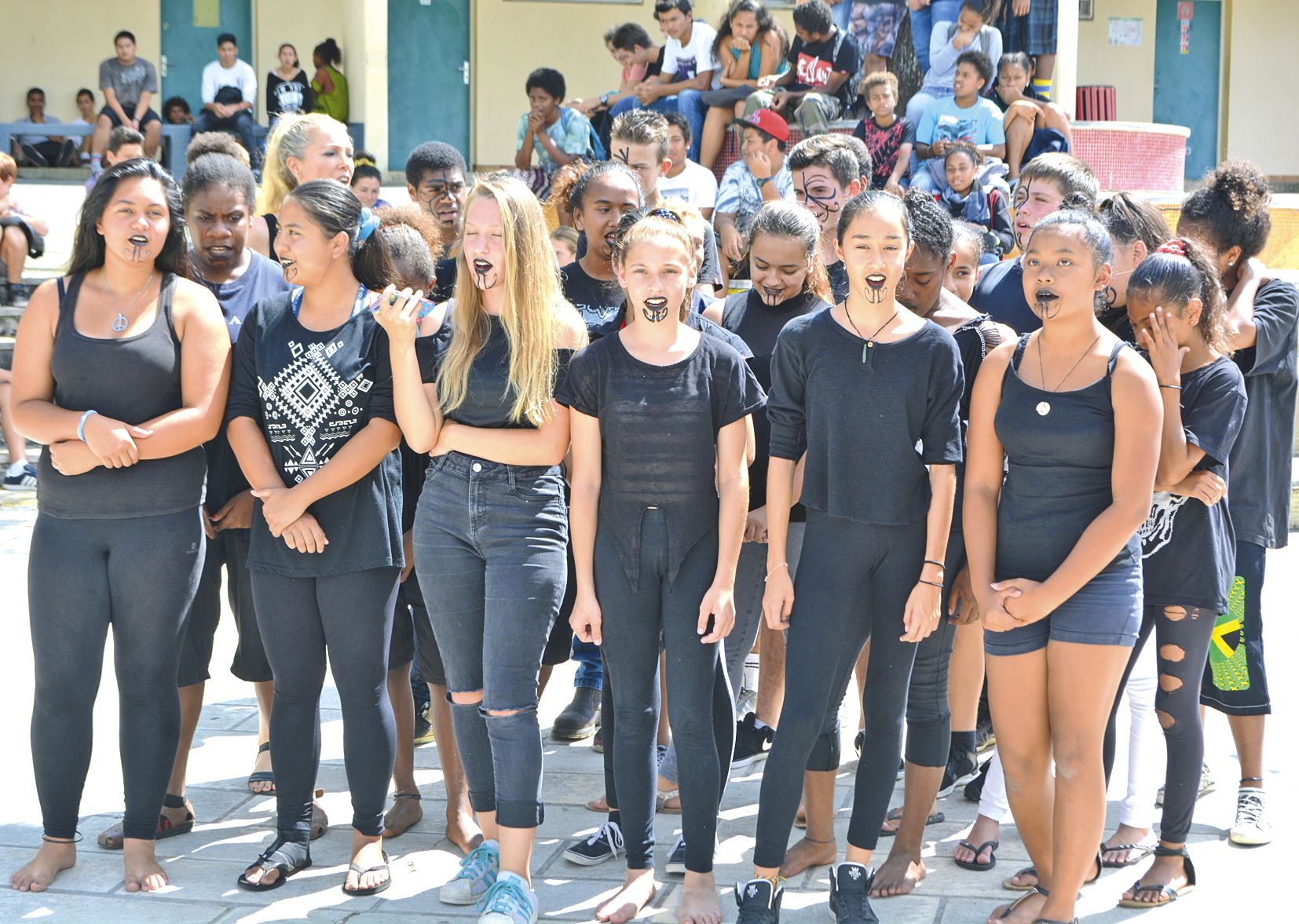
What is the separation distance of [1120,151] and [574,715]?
9888mm

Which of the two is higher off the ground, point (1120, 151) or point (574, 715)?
point (1120, 151)

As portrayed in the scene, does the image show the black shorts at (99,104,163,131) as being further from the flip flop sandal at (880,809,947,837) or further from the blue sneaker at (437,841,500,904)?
the flip flop sandal at (880,809,947,837)

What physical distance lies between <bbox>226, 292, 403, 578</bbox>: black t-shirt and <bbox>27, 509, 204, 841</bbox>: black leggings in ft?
0.93

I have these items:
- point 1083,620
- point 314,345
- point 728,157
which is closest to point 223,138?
point 314,345

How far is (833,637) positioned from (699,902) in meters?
0.81

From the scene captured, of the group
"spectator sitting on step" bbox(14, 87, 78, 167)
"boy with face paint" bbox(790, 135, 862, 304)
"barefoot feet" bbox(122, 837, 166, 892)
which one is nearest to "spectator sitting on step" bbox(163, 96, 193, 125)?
"spectator sitting on step" bbox(14, 87, 78, 167)

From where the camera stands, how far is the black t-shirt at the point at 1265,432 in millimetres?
4395

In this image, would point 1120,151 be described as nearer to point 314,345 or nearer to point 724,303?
point 724,303

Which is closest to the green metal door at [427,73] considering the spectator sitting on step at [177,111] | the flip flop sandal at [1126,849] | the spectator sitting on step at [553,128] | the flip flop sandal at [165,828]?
the spectator sitting on step at [177,111]

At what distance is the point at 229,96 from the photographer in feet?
51.9

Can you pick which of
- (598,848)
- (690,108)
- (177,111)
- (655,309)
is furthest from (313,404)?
(177,111)

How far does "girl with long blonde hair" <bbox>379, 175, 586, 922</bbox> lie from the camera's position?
3.84 m

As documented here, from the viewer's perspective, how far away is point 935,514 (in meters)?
3.68

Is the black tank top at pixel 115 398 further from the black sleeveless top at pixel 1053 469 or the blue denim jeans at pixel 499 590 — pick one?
the black sleeveless top at pixel 1053 469
